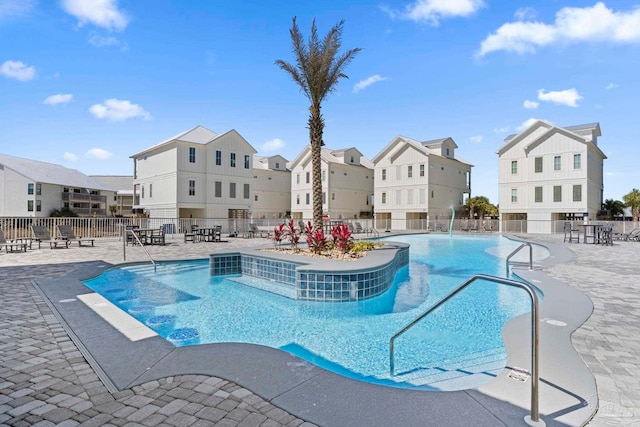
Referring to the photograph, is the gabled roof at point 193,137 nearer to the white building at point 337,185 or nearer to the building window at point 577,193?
the white building at point 337,185

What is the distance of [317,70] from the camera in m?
12.3

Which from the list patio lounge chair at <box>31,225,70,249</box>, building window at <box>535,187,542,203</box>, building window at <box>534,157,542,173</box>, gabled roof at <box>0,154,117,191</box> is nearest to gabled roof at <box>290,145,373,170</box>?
building window at <box>534,157,542,173</box>

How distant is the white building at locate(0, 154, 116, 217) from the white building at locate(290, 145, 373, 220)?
2742cm

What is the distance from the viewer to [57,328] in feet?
14.9

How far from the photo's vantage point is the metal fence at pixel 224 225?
58.7ft

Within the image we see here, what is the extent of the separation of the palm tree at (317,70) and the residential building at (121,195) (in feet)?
142

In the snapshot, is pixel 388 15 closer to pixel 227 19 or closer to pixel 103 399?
pixel 227 19

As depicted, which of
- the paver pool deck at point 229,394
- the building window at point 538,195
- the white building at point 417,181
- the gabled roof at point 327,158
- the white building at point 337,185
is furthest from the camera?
the gabled roof at point 327,158

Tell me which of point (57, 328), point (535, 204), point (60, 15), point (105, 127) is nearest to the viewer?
point (57, 328)

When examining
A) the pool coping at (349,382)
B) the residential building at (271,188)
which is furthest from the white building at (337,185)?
the pool coping at (349,382)

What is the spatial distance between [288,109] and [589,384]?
2179cm

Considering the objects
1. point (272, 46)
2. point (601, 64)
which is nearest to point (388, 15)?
point (272, 46)

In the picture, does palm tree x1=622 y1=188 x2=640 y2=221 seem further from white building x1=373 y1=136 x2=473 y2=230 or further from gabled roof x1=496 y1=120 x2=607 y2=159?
white building x1=373 y1=136 x2=473 y2=230

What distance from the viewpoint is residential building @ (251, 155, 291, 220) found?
42.0 metres
